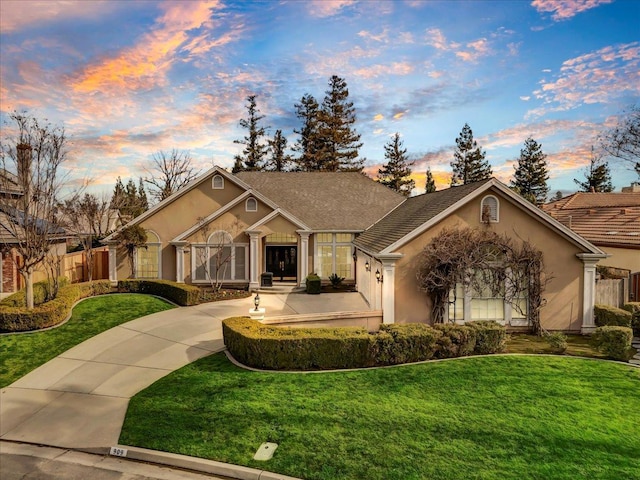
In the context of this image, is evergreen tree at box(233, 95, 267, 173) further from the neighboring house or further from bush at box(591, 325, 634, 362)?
bush at box(591, 325, 634, 362)

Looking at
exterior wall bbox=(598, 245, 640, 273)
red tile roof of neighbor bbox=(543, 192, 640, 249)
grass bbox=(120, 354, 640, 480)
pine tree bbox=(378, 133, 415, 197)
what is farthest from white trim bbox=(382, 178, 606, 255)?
pine tree bbox=(378, 133, 415, 197)

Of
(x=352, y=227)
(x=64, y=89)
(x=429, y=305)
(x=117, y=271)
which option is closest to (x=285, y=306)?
(x=429, y=305)

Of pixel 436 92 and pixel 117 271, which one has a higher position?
pixel 436 92

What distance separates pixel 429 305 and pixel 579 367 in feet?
15.9

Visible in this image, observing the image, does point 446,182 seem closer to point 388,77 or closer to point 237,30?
point 388,77

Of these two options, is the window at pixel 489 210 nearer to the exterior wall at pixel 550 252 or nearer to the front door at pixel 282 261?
the exterior wall at pixel 550 252

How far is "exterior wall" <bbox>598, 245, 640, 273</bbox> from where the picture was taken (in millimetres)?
17703

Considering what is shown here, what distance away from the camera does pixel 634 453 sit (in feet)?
21.4

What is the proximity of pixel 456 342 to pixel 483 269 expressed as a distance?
13.4 feet

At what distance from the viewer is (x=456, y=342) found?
11031 mm

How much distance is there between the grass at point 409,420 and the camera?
20.3 feet

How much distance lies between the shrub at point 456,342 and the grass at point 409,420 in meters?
0.61

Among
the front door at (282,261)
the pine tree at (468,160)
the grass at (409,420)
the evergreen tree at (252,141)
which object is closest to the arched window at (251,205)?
the front door at (282,261)

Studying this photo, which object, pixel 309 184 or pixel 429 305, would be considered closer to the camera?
pixel 429 305
